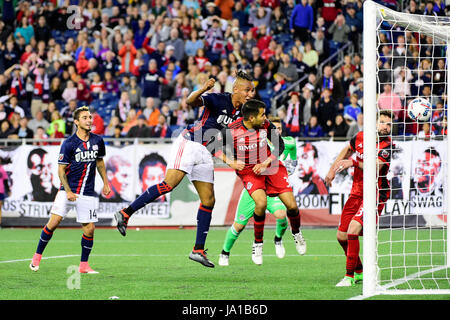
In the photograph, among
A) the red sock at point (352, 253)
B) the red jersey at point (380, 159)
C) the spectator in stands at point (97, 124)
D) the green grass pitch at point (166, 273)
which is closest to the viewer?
the green grass pitch at point (166, 273)

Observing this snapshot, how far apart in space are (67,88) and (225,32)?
4.99 meters

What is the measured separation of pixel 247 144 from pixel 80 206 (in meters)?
2.31

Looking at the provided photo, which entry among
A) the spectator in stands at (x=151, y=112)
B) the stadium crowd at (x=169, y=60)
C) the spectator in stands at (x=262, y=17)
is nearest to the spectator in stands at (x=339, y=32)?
the stadium crowd at (x=169, y=60)

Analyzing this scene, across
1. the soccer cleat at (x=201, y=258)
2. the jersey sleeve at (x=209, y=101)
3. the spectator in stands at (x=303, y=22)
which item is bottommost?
the soccer cleat at (x=201, y=258)

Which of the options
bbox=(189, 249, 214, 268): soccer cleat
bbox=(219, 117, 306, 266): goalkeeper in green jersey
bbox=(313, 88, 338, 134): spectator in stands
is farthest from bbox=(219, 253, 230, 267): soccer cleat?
bbox=(313, 88, 338, 134): spectator in stands

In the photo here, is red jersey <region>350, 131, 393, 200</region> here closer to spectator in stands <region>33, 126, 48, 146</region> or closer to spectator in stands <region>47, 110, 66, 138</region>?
spectator in stands <region>33, 126, 48, 146</region>

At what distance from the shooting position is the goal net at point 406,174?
766cm

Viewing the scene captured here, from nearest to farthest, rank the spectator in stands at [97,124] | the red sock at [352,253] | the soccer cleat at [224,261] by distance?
the red sock at [352,253] < the soccer cleat at [224,261] < the spectator in stands at [97,124]

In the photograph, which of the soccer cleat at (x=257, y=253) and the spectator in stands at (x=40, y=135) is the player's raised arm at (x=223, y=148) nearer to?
the soccer cleat at (x=257, y=253)

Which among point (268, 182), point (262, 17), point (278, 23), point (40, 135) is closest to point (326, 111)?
point (278, 23)

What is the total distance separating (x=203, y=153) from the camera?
1006cm

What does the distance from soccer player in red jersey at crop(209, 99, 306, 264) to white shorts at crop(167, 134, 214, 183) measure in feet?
0.65

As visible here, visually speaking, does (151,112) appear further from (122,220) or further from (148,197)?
(122,220)
